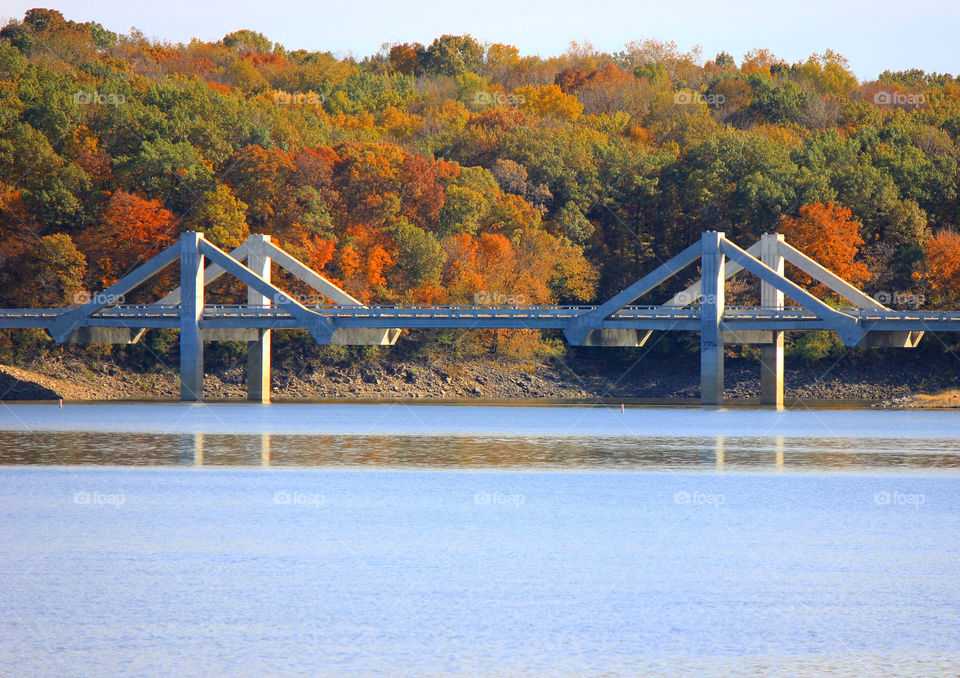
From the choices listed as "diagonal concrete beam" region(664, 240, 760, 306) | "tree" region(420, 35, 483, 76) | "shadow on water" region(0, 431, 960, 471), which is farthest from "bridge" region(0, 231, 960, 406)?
"tree" region(420, 35, 483, 76)

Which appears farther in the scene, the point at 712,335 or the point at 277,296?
the point at 277,296

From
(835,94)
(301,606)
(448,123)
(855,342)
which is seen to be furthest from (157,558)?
(835,94)

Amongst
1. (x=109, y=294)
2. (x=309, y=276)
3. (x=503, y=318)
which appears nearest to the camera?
(x=503, y=318)

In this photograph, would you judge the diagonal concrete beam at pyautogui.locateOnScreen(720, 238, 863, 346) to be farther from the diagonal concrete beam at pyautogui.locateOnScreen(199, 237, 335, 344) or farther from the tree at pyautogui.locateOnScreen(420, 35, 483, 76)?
the tree at pyautogui.locateOnScreen(420, 35, 483, 76)

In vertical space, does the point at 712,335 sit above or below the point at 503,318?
below

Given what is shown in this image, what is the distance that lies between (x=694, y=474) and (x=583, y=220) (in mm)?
67130

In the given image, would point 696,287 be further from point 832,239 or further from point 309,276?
point 309,276

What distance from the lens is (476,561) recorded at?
85.7 feet

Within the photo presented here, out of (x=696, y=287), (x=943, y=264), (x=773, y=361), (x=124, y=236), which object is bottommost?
(x=773, y=361)

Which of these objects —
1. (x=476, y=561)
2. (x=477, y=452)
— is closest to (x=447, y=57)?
(x=477, y=452)

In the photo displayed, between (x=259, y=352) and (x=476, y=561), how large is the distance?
7130 cm

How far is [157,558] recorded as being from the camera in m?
25.7

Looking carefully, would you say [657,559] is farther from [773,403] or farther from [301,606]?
[773,403]

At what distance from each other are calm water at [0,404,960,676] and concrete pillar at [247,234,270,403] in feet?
135
